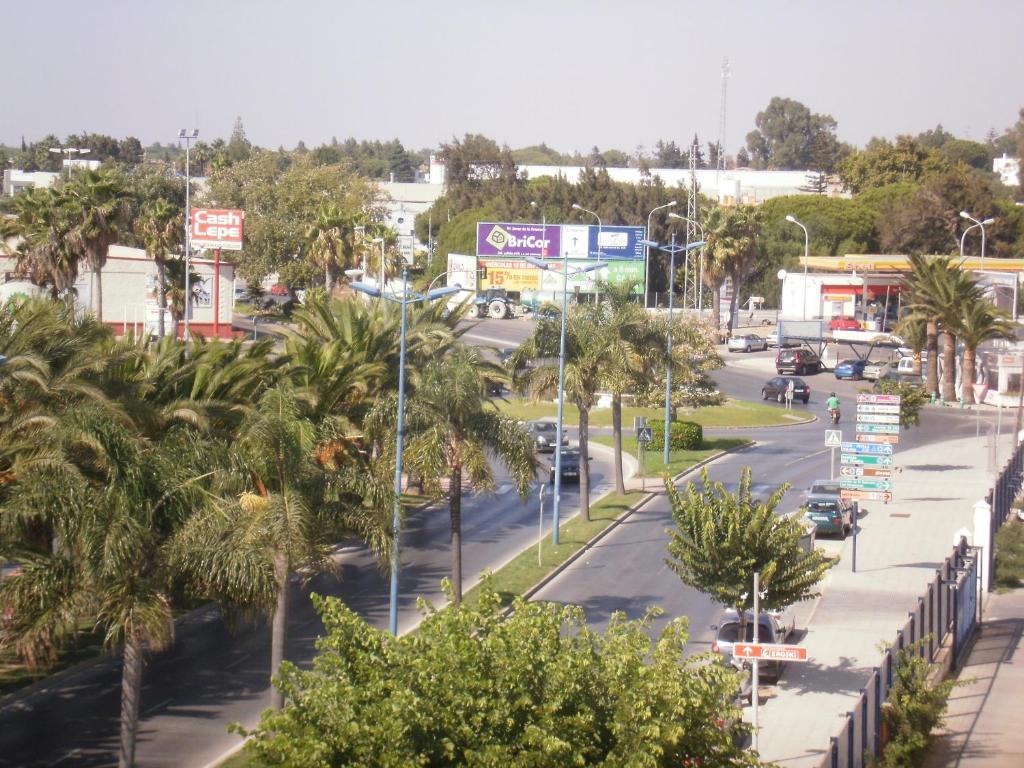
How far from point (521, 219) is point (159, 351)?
101 meters

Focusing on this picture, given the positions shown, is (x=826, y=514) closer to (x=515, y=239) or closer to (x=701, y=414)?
(x=701, y=414)

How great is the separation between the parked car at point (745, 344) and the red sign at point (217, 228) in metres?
34.4

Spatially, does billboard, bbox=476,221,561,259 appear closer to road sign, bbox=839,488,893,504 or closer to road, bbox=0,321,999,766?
road, bbox=0,321,999,766

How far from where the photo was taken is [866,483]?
107 ft

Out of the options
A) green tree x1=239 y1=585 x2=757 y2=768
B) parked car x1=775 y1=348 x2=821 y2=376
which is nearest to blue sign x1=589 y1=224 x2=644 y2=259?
parked car x1=775 y1=348 x2=821 y2=376

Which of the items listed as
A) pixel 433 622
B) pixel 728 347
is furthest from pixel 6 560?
pixel 728 347

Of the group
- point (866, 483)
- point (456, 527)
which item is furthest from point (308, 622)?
point (866, 483)

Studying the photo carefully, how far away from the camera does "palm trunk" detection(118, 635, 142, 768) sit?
1773 centimetres

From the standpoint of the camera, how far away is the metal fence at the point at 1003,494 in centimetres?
3359

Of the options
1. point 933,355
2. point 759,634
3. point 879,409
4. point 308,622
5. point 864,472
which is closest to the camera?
point 759,634

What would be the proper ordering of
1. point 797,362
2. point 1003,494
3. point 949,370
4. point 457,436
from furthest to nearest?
point 797,362 < point 949,370 < point 1003,494 < point 457,436

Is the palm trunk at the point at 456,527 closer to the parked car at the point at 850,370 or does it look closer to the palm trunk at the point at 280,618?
the palm trunk at the point at 280,618

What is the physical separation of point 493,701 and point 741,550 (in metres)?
12.4

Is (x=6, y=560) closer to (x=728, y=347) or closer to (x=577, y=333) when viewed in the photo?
(x=577, y=333)
